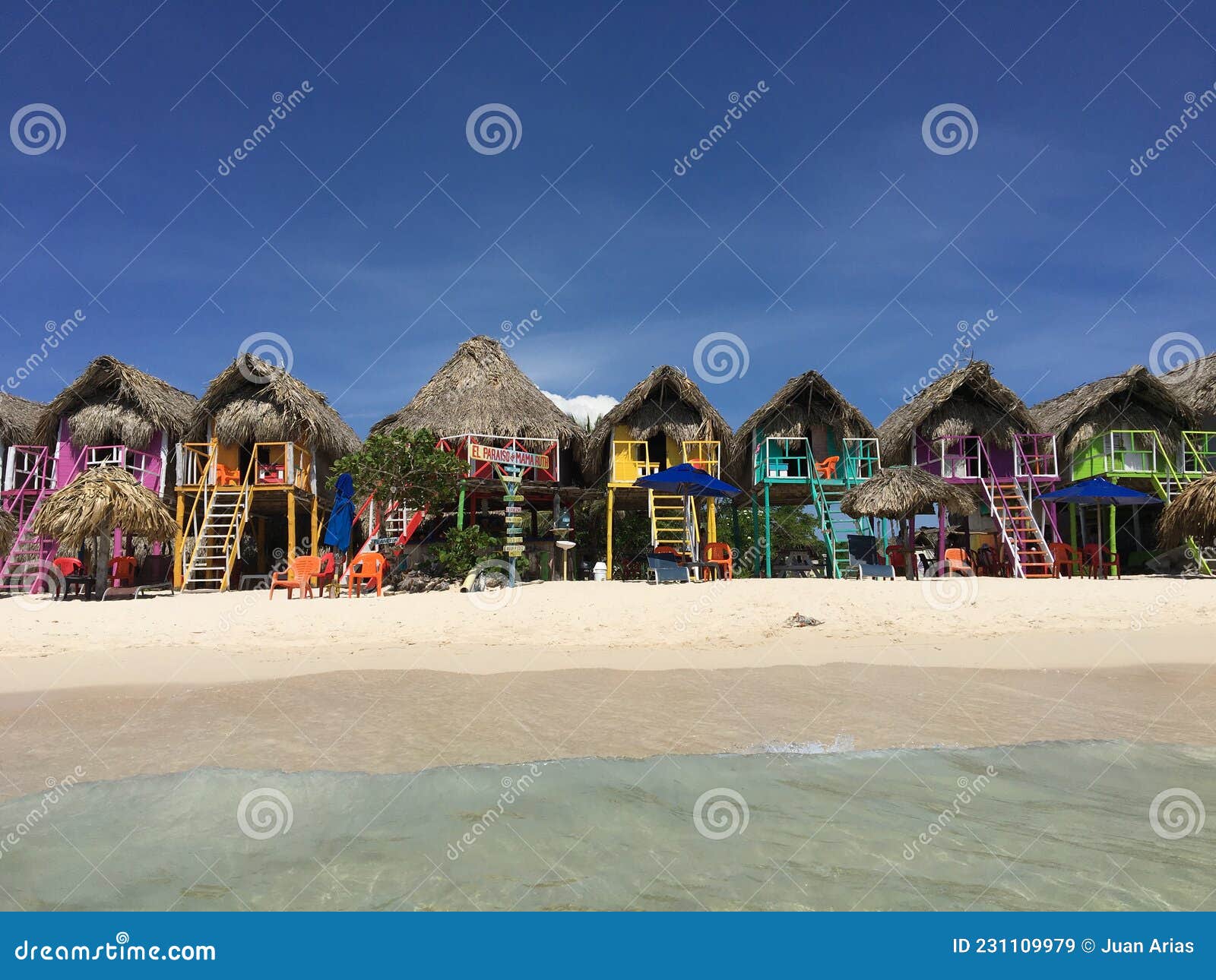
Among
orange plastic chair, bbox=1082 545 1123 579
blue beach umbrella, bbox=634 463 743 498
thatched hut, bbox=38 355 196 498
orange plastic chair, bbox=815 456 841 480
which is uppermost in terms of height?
thatched hut, bbox=38 355 196 498

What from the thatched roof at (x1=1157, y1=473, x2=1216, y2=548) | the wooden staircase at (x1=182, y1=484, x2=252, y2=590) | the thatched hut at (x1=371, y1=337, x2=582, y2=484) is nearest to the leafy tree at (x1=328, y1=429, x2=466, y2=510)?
the thatched hut at (x1=371, y1=337, x2=582, y2=484)

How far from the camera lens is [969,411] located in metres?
20.4

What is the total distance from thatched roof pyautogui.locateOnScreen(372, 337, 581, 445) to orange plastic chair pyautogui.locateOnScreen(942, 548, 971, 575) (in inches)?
350

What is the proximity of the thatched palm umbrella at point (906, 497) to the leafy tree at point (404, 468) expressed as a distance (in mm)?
8014

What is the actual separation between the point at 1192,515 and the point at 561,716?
1361cm

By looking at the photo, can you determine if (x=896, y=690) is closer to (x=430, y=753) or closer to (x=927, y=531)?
(x=430, y=753)

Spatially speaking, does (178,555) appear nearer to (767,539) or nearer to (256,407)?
(256,407)

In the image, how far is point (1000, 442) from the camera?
20.3m

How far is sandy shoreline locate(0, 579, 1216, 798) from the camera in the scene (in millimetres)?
5031

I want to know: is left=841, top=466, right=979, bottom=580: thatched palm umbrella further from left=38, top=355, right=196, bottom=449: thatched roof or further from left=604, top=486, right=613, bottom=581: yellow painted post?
left=38, top=355, right=196, bottom=449: thatched roof

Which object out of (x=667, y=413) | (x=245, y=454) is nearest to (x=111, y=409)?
(x=245, y=454)

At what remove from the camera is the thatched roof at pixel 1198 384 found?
837 inches

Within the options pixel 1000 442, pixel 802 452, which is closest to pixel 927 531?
pixel 1000 442

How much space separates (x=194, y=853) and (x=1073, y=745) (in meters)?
4.81
